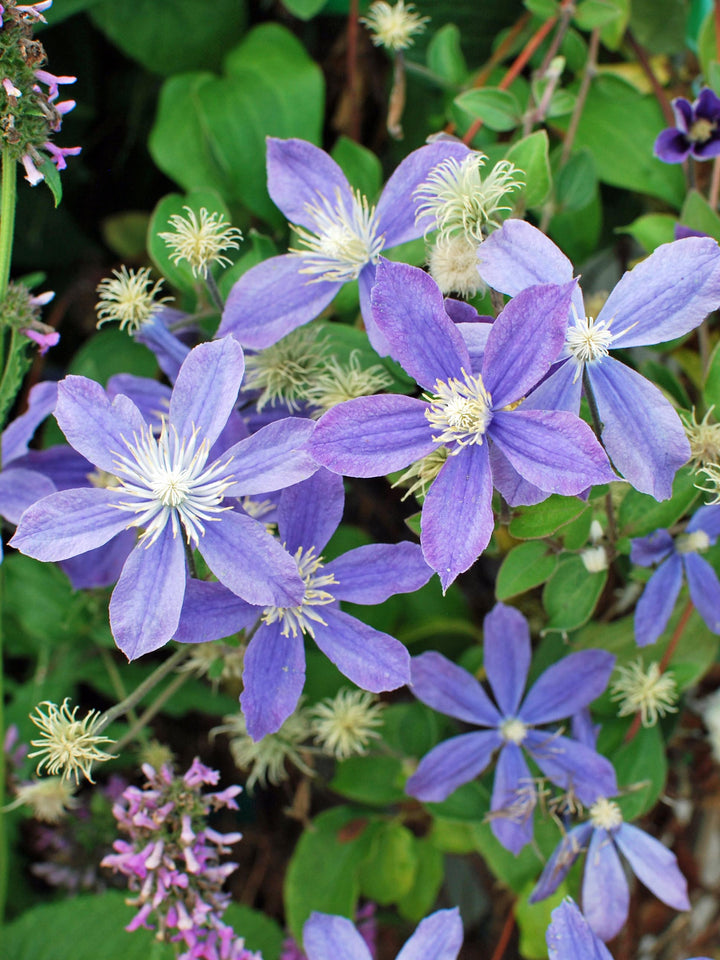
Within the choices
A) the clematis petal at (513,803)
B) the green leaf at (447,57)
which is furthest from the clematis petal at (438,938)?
the green leaf at (447,57)

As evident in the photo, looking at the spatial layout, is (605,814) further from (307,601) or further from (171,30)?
(171,30)

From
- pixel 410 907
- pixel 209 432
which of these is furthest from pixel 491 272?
pixel 410 907

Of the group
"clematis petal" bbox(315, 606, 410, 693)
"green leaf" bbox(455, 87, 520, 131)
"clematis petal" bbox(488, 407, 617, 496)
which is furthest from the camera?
"green leaf" bbox(455, 87, 520, 131)

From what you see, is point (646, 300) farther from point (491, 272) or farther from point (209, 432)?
point (209, 432)

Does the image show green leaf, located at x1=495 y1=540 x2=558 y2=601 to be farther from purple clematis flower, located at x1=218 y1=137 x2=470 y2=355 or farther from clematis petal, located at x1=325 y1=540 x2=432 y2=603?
purple clematis flower, located at x1=218 y1=137 x2=470 y2=355

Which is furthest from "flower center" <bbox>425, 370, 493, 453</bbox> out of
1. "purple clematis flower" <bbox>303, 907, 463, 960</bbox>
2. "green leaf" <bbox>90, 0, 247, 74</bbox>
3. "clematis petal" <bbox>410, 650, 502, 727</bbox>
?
"green leaf" <bbox>90, 0, 247, 74</bbox>

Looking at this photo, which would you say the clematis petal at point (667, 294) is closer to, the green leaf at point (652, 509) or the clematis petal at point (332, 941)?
the green leaf at point (652, 509)

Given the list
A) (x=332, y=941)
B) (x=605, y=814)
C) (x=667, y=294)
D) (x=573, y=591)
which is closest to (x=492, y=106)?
(x=667, y=294)
